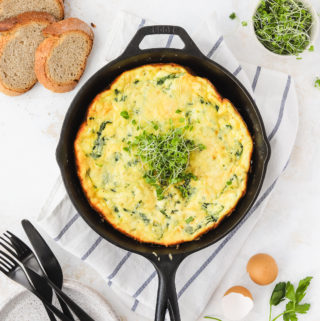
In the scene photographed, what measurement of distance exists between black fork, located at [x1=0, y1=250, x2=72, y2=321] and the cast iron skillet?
2.41ft

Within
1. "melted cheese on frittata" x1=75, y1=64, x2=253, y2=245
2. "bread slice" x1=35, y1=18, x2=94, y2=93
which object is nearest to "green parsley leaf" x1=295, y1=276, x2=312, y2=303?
"melted cheese on frittata" x1=75, y1=64, x2=253, y2=245

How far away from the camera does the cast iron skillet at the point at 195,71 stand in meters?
3.20

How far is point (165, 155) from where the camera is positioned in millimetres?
3143

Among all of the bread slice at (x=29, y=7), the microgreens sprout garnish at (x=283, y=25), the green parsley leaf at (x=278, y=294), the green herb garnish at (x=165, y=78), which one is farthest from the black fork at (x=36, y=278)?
the microgreens sprout garnish at (x=283, y=25)

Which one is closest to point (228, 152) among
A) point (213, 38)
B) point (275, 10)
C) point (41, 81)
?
point (213, 38)

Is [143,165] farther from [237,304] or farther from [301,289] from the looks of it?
[301,289]

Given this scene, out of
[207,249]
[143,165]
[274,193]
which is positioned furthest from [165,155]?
[274,193]

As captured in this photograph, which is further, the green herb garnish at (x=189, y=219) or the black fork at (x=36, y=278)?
the black fork at (x=36, y=278)

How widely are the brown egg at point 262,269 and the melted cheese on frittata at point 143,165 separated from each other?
2.26 feet

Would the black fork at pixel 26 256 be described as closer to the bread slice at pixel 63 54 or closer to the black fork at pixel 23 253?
the black fork at pixel 23 253

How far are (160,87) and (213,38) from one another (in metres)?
0.70

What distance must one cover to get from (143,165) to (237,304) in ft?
4.55

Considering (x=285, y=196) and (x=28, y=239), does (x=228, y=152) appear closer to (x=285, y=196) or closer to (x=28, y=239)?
(x=285, y=196)

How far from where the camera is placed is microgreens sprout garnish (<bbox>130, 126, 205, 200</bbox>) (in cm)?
313
